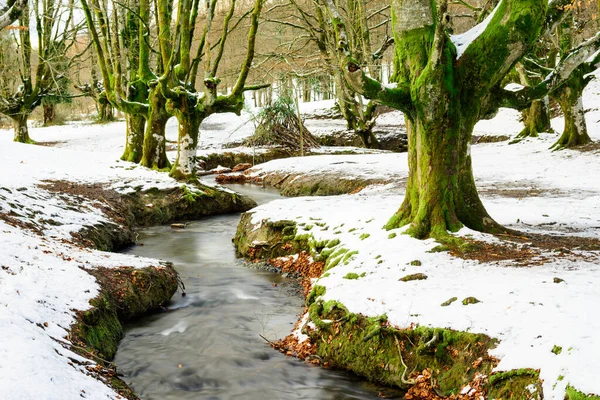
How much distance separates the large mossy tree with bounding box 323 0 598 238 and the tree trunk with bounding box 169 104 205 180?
28.6ft

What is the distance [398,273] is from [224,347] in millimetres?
2321

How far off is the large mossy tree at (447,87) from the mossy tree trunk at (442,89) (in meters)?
0.01

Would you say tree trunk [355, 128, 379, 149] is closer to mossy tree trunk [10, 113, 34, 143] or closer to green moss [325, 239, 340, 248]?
mossy tree trunk [10, 113, 34, 143]

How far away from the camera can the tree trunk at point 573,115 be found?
55.5ft

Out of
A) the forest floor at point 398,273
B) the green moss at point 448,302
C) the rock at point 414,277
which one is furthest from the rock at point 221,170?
the green moss at point 448,302

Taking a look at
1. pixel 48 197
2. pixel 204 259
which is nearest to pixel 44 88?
pixel 48 197

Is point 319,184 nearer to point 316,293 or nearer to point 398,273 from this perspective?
point 316,293

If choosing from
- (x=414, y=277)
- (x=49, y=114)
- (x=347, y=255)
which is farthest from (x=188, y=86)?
(x=49, y=114)

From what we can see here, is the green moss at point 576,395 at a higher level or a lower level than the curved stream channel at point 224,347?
higher

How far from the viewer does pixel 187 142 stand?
49.5 feet

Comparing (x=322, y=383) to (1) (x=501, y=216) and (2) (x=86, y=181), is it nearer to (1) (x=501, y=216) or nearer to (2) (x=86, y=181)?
(1) (x=501, y=216)

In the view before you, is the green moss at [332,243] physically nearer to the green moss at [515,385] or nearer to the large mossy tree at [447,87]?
the large mossy tree at [447,87]

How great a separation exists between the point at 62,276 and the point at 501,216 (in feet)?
23.3

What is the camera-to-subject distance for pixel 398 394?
4.95 meters
